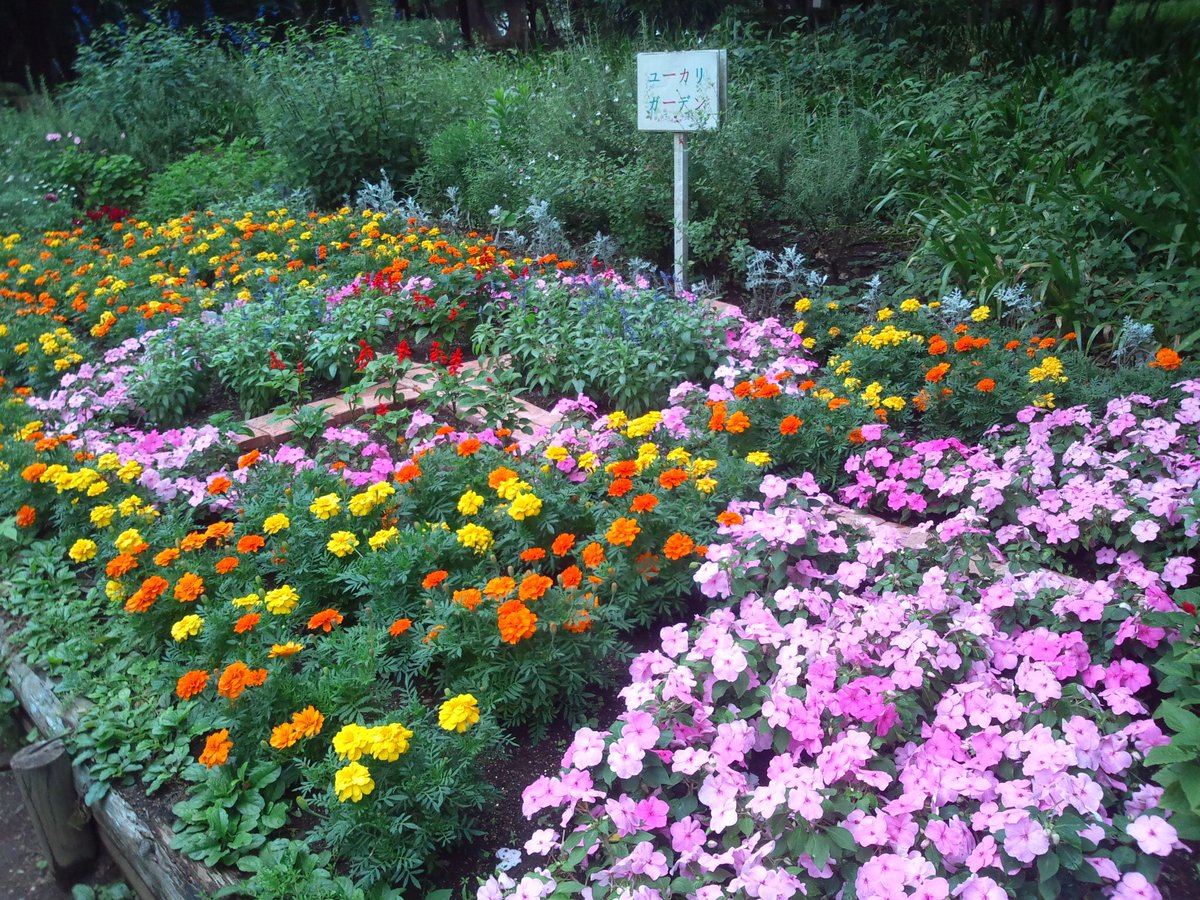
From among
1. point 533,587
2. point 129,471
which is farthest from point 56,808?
point 533,587

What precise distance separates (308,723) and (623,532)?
→ 0.88 metres

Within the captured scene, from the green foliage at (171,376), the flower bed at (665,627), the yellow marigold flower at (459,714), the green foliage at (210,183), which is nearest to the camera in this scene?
the flower bed at (665,627)

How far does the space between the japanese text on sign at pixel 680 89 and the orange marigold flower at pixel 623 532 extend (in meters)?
2.82

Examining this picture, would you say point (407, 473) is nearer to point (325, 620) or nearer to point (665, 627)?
point (325, 620)

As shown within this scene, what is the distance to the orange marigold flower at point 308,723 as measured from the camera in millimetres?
2070

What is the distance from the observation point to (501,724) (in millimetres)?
2355

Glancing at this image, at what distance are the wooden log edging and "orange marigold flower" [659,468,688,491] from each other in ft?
4.73

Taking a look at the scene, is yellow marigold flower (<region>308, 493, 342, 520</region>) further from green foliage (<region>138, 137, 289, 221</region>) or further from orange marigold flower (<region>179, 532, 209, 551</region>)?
green foliage (<region>138, 137, 289, 221</region>)

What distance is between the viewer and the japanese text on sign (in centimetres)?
453

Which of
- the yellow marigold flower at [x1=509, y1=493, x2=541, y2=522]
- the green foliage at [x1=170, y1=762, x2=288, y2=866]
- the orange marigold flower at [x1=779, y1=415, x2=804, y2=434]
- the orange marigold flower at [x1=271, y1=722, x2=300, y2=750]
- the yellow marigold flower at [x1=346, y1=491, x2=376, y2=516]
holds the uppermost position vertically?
the yellow marigold flower at [x1=509, y1=493, x2=541, y2=522]

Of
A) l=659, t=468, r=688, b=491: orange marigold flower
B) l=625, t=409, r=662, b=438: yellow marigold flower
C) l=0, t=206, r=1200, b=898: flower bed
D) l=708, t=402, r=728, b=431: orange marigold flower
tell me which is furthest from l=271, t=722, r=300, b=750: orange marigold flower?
l=708, t=402, r=728, b=431: orange marigold flower

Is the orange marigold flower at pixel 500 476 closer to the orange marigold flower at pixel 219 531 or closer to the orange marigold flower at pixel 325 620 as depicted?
the orange marigold flower at pixel 325 620

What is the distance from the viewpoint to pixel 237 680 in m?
2.15

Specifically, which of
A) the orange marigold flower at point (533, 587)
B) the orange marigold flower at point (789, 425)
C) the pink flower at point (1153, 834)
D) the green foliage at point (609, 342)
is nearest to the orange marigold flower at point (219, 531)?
the orange marigold flower at point (533, 587)
